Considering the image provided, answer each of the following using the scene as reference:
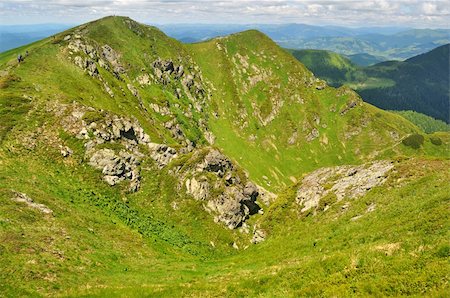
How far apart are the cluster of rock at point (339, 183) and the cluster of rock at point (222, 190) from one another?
16.2 metres

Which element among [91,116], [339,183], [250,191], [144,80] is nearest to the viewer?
[339,183]

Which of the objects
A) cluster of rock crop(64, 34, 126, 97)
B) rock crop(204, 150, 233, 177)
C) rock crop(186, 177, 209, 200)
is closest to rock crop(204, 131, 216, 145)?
cluster of rock crop(64, 34, 126, 97)

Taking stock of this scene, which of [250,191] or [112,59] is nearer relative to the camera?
[250,191]

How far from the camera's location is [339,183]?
6006 cm

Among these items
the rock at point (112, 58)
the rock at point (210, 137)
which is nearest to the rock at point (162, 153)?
the rock at point (112, 58)

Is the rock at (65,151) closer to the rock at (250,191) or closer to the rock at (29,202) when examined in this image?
the rock at (29,202)

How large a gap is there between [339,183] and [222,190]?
27.5m

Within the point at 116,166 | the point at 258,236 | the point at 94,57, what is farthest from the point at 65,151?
the point at 94,57

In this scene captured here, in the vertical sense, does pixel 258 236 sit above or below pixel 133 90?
below

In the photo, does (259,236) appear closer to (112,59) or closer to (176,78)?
(112,59)

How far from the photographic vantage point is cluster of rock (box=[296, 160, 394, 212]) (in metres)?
53.4

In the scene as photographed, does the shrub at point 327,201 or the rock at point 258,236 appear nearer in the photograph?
the shrub at point 327,201

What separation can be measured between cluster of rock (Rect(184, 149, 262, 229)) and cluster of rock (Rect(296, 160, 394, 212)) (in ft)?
53.0

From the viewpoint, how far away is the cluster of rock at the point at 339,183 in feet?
175
